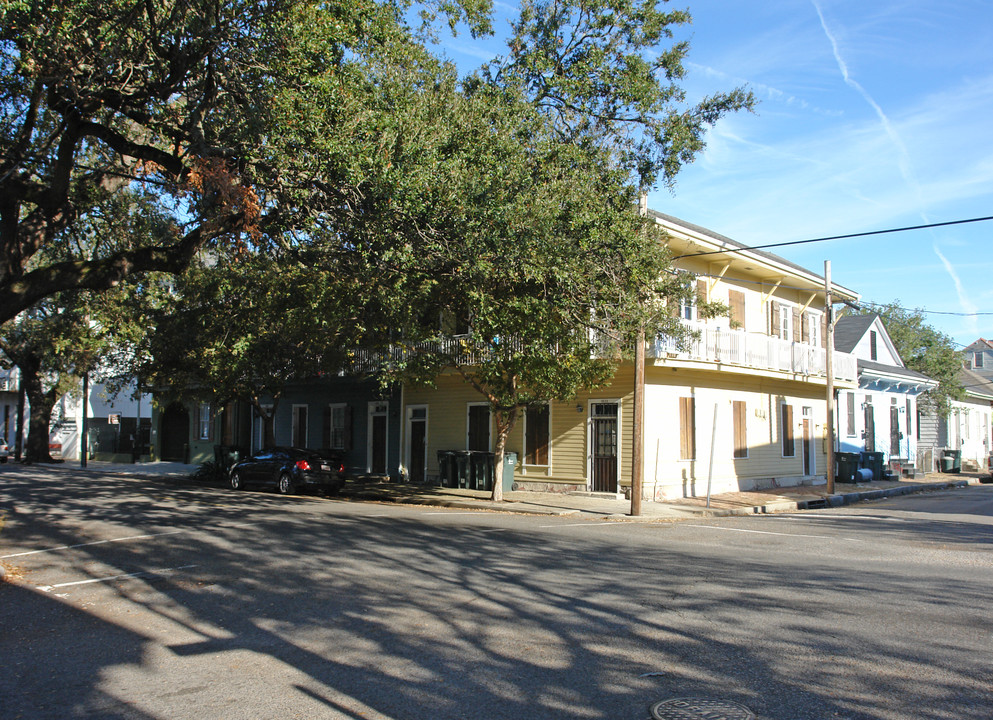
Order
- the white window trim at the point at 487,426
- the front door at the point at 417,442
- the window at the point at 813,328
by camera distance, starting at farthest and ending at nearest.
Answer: the window at the point at 813,328 → the front door at the point at 417,442 → the white window trim at the point at 487,426

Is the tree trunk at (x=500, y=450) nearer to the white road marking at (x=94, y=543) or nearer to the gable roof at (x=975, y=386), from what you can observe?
the white road marking at (x=94, y=543)

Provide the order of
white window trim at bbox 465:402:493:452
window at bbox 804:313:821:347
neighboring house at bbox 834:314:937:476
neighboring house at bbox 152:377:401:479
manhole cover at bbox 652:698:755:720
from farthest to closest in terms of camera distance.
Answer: neighboring house at bbox 834:314:937:476 → window at bbox 804:313:821:347 → neighboring house at bbox 152:377:401:479 → white window trim at bbox 465:402:493:452 → manhole cover at bbox 652:698:755:720

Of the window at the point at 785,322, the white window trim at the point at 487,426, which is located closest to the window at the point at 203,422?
the white window trim at the point at 487,426

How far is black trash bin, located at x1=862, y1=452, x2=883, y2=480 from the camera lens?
28297 mm

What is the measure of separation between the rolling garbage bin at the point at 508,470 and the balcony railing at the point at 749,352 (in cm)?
530

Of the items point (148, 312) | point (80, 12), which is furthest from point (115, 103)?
point (148, 312)

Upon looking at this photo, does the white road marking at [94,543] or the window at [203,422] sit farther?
the window at [203,422]

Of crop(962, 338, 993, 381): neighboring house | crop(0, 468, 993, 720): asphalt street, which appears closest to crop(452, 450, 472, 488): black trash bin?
crop(0, 468, 993, 720): asphalt street

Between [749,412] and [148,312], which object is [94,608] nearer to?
[148,312]

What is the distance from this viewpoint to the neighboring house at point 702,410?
21.1m

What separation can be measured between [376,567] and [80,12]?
7820 mm

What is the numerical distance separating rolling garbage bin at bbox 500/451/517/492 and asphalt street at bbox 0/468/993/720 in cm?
825

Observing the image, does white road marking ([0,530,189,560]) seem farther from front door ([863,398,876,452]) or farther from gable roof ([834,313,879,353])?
front door ([863,398,876,452])

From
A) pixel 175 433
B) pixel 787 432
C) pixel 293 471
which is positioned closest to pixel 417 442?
pixel 293 471
